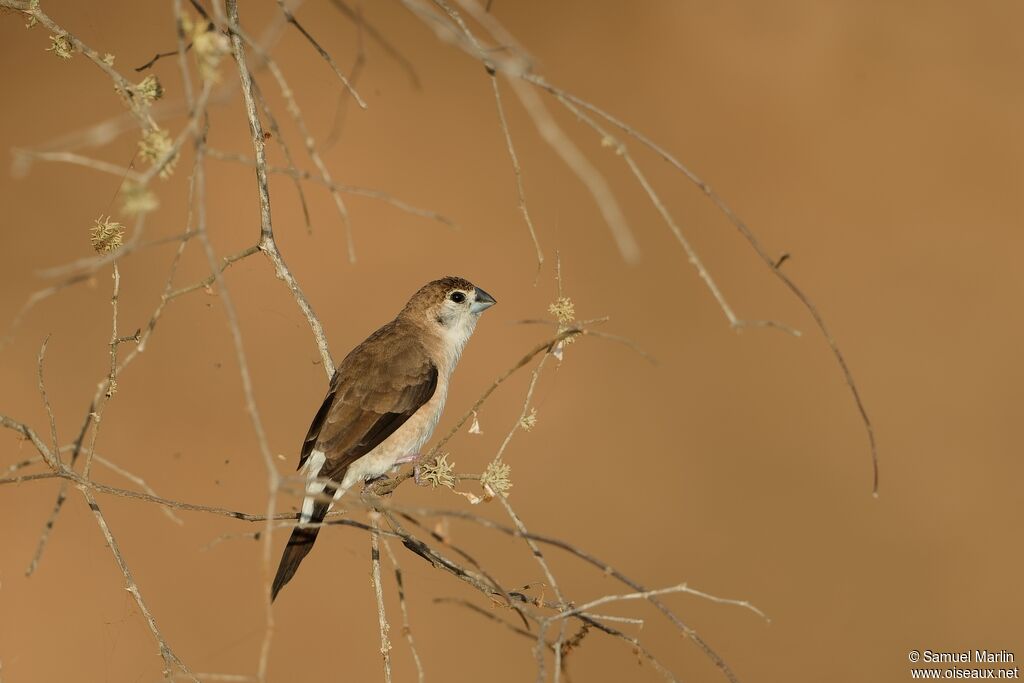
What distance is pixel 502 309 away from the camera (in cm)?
822

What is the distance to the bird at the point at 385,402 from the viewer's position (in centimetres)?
395

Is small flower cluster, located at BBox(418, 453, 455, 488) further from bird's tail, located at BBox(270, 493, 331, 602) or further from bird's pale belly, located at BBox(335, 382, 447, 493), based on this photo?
bird's pale belly, located at BBox(335, 382, 447, 493)

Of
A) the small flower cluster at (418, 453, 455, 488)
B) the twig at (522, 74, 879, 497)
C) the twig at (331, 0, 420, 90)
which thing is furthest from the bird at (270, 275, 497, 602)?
the twig at (522, 74, 879, 497)

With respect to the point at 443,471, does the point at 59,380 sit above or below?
above

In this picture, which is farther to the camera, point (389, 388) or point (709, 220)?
point (709, 220)

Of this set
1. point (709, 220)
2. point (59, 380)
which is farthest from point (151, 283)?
point (709, 220)

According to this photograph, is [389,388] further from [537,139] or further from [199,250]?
[537,139]

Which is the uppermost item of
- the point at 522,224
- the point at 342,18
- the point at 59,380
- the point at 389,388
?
the point at 342,18

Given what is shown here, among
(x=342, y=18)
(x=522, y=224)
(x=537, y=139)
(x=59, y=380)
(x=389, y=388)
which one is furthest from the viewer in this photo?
(x=342, y=18)

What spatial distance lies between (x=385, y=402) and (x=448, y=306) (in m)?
0.86

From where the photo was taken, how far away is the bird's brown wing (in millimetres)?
3961

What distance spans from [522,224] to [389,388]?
4960mm

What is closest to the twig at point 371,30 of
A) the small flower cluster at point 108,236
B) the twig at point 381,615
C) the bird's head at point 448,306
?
the small flower cluster at point 108,236

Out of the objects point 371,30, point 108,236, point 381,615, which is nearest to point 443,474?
point 381,615
